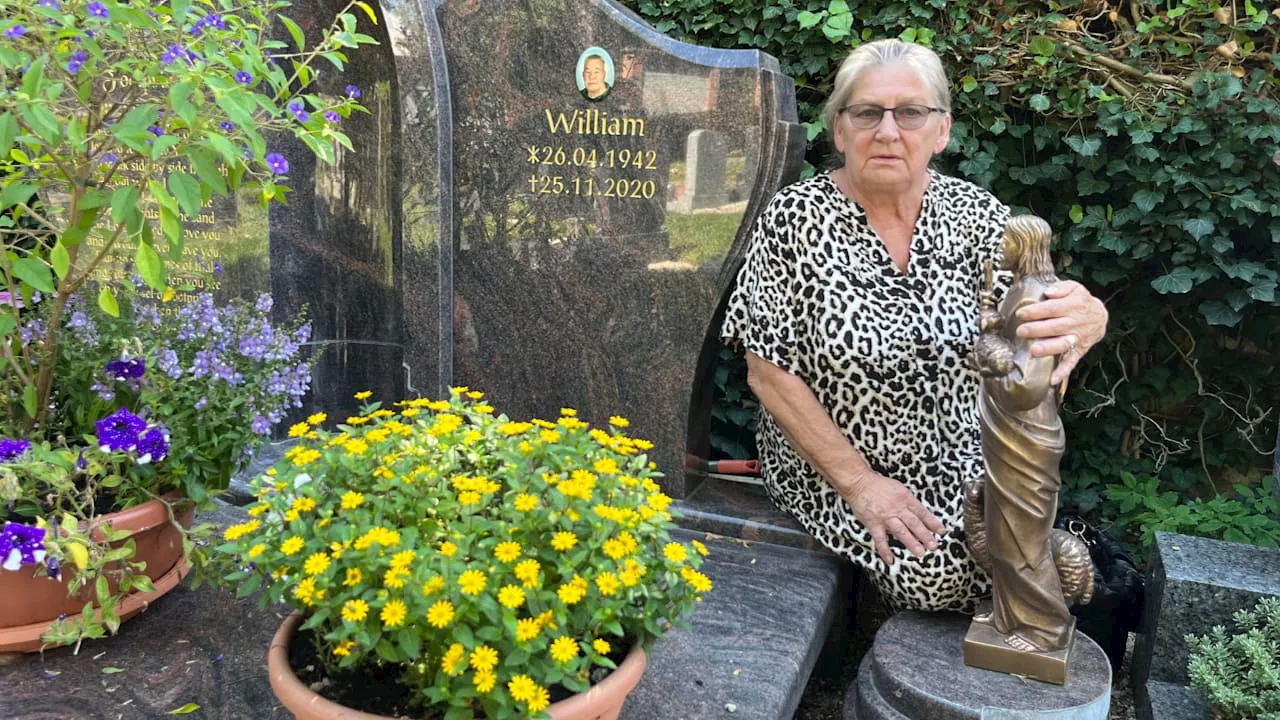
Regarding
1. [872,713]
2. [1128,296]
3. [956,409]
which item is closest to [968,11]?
[1128,296]

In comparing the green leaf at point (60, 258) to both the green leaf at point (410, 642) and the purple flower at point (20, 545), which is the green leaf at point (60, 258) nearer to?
the purple flower at point (20, 545)

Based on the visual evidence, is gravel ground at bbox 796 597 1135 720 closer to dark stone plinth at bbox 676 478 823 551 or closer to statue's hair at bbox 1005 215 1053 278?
dark stone plinth at bbox 676 478 823 551

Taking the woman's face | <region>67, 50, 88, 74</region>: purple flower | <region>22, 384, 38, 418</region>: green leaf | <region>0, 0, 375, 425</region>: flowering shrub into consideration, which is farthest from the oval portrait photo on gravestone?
<region>22, 384, 38, 418</region>: green leaf

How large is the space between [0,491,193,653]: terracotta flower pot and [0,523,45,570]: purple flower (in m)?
0.12

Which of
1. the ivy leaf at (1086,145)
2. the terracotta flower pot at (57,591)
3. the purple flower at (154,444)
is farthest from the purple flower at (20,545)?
the ivy leaf at (1086,145)

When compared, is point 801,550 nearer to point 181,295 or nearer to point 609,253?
point 609,253

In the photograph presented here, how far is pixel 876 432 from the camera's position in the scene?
9.29 ft

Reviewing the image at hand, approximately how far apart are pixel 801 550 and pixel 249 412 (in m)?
1.73

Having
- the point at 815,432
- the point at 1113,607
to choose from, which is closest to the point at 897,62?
the point at 815,432

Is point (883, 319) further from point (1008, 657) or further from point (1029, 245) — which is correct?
point (1008, 657)

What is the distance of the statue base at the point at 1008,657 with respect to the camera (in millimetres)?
2250

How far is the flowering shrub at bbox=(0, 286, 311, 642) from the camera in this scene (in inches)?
82.6

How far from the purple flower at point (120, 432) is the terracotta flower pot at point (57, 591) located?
0.18 m

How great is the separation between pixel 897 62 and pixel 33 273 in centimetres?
215
